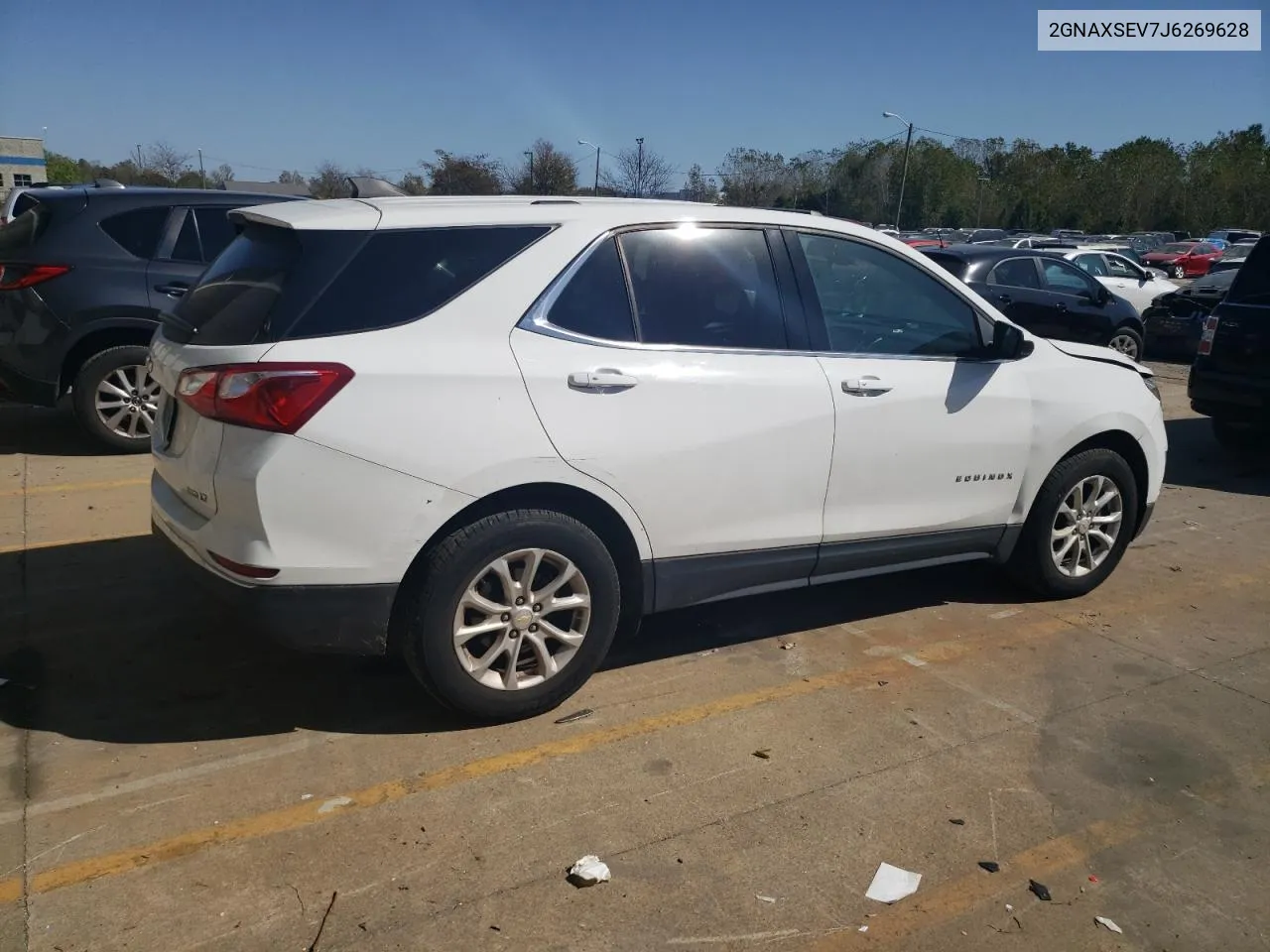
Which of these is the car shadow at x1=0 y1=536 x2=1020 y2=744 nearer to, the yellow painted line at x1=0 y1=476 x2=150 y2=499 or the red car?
the yellow painted line at x1=0 y1=476 x2=150 y2=499

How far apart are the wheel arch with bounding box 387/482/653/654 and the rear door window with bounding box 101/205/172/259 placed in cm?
528

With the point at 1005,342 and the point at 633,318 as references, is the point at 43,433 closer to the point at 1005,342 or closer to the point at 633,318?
the point at 633,318

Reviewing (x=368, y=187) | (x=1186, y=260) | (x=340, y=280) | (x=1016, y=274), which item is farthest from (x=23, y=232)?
(x=1186, y=260)

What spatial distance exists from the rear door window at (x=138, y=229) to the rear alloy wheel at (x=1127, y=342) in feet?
37.0

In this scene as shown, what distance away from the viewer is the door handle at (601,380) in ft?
12.2

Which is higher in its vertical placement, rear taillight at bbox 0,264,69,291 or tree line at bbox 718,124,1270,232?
tree line at bbox 718,124,1270,232

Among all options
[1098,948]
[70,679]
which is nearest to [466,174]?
[70,679]

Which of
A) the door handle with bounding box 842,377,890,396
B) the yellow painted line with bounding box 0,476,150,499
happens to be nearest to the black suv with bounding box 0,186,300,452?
the yellow painted line with bounding box 0,476,150,499

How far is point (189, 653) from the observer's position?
14.2 feet

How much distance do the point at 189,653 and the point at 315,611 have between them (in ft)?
4.08

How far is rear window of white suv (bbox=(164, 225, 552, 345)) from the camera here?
11.3 feet

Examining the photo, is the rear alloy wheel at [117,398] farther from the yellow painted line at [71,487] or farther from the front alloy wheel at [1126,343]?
the front alloy wheel at [1126,343]

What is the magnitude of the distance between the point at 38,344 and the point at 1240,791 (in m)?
7.47

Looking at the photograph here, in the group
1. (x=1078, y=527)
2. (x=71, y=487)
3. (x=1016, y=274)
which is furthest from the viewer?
(x=1016, y=274)
